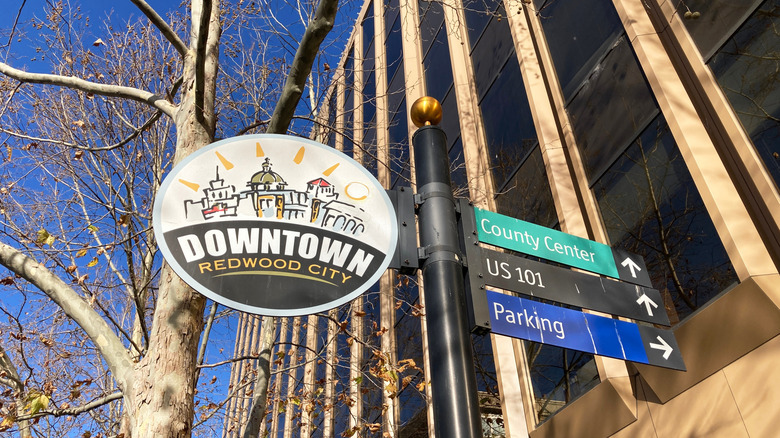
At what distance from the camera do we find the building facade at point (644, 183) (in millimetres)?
5656

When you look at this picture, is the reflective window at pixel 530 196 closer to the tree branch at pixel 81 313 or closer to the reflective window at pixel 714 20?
the reflective window at pixel 714 20

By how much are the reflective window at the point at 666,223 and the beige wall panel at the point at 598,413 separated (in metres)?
1.02

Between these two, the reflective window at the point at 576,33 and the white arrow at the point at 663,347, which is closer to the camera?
the white arrow at the point at 663,347

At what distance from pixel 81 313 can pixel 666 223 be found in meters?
5.86

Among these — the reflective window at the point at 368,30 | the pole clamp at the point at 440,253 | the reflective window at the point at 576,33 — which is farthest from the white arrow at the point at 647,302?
the reflective window at the point at 368,30

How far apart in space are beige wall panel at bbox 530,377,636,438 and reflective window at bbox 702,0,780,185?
8.96ft

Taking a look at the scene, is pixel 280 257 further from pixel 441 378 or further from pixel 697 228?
pixel 697 228

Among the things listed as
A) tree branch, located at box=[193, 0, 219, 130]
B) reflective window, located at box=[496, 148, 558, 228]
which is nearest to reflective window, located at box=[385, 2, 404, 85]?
reflective window, located at box=[496, 148, 558, 228]

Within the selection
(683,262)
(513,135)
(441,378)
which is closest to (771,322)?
(683,262)

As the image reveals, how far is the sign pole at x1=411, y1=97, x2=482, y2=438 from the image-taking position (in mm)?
2289

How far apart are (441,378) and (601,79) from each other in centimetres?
704

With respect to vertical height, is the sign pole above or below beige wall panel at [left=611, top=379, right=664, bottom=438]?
below

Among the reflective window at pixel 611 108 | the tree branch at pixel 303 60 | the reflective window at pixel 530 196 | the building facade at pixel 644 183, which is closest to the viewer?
the tree branch at pixel 303 60

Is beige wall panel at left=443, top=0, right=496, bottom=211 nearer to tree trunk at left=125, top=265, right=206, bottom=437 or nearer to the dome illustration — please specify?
tree trunk at left=125, top=265, right=206, bottom=437
